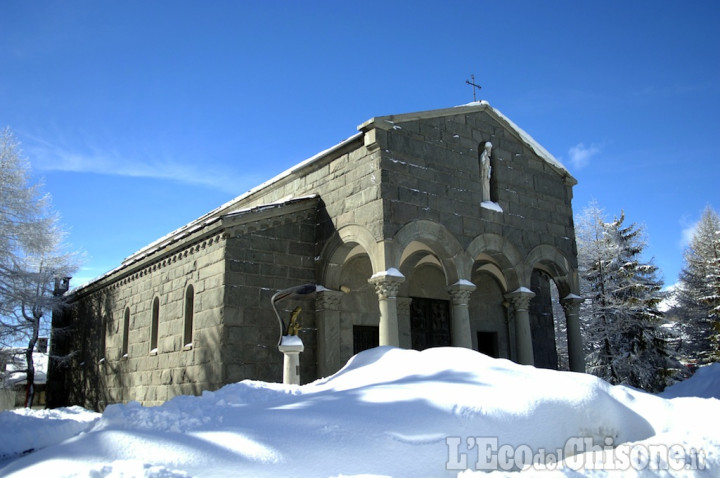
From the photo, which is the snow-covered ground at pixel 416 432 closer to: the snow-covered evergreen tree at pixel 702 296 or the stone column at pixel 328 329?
the stone column at pixel 328 329

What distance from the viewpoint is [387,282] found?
11719 mm

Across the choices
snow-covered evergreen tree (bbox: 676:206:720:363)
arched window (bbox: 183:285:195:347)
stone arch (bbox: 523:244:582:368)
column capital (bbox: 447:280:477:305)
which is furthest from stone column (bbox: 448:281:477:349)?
snow-covered evergreen tree (bbox: 676:206:720:363)

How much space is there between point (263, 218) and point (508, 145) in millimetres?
7049

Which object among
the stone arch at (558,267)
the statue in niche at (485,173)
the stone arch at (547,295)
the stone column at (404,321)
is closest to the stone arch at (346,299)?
the stone column at (404,321)

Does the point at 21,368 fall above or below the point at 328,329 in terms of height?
below

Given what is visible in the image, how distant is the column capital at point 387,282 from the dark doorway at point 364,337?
2568 mm

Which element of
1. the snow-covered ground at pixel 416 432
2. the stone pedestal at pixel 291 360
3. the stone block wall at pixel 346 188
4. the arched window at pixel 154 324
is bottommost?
the snow-covered ground at pixel 416 432

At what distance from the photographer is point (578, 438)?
526cm

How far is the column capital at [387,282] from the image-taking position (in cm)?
1170

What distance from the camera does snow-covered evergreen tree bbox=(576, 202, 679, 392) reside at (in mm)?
23203

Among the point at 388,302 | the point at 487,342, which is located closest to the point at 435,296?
the point at 487,342

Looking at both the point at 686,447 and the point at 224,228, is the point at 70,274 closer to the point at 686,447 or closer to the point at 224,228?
the point at 224,228

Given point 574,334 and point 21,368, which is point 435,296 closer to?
point 574,334

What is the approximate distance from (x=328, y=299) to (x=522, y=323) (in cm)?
506
